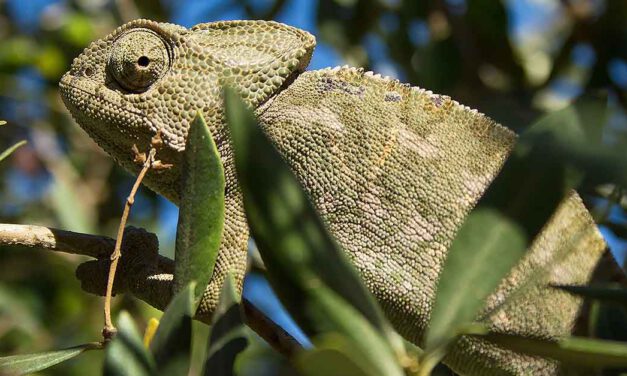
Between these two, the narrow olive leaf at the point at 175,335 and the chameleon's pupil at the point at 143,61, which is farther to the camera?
the chameleon's pupil at the point at 143,61

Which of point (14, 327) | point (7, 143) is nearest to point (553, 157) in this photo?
point (14, 327)

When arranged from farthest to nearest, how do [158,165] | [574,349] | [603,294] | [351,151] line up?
[351,151] < [158,165] < [603,294] < [574,349]

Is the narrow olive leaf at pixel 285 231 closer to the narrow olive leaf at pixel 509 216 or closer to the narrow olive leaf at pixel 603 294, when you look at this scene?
the narrow olive leaf at pixel 509 216

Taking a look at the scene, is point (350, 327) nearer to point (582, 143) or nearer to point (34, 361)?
point (582, 143)

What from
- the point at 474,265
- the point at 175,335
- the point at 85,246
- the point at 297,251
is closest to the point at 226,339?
the point at 175,335

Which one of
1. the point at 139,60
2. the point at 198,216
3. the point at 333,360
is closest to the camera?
the point at 333,360

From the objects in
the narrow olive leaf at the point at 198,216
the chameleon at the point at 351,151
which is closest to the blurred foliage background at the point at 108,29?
the chameleon at the point at 351,151

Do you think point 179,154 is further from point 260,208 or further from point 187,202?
point 260,208
